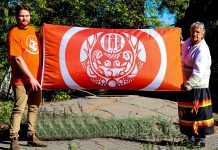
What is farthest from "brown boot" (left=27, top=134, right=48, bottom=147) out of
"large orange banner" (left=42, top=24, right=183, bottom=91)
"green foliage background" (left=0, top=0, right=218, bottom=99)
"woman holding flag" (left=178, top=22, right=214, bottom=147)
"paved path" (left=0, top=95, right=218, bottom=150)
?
"green foliage background" (left=0, top=0, right=218, bottom=99)

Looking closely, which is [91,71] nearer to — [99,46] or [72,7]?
[99,46]

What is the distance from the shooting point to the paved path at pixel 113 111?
571 cm

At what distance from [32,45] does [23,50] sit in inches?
7.0

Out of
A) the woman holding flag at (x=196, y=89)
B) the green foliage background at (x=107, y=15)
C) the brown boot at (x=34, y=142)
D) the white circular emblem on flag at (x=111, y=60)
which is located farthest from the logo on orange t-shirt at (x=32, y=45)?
the green foliage background at (x=107, y=15)

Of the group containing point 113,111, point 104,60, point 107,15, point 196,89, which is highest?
point 107,15

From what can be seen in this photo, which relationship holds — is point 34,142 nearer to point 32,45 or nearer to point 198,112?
point 32,45

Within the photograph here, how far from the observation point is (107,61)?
5.67m

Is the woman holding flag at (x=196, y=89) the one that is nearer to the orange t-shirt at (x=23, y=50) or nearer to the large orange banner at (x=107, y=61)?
the large orange banner at (x=107, y=61)

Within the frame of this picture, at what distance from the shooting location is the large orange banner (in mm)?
5656

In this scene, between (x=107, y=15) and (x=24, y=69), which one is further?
(x=107, y=15)

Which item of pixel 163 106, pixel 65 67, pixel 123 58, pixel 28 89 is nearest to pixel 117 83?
pixel 123 58

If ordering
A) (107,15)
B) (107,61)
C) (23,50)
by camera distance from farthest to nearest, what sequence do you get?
(107,15) → (107,61) → (23,50)

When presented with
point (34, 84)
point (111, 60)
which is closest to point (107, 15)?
point (111, 60)

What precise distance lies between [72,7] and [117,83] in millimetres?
8054
